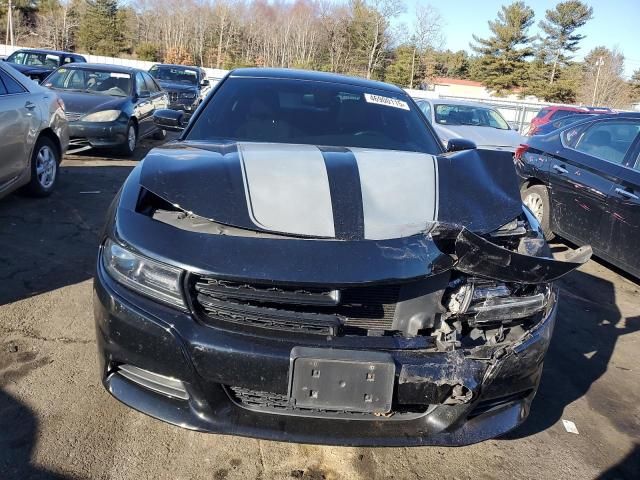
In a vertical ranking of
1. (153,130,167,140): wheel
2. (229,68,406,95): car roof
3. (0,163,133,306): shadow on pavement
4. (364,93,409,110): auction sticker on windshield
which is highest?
(229,68,406,95): car roof

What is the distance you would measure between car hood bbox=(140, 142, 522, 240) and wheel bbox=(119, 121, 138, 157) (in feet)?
21.5

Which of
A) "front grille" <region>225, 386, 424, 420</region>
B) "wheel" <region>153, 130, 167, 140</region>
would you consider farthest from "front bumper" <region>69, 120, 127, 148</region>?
"front grille" <region>225, 386, 424, 420</region>

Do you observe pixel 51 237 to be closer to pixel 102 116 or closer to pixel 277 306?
pixel 277 306

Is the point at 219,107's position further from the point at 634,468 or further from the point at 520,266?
the point at 634,468

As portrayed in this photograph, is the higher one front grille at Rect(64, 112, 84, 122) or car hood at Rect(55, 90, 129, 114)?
car hood at Rect(55, 90, 129, 114)

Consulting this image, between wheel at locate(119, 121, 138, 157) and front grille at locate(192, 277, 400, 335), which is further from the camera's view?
wheel at locate(119, 121, 138, 157)

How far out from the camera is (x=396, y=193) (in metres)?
2.29

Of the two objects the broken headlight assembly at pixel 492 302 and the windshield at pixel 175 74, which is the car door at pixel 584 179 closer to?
the broken headlight assembly at pixel 492 302

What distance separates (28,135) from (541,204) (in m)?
5.48

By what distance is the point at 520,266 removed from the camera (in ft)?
6.64

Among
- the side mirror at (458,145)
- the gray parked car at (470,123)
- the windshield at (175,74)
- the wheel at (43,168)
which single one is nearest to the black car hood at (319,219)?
the side mirror at (458,145)

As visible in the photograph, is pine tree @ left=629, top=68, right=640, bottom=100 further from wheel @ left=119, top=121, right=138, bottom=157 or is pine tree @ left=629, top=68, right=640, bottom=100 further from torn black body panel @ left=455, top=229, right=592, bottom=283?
torn black body panel @ left=455, top=229, right=592, bottom=283

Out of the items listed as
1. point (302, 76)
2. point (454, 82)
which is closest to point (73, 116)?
point (302, 76)

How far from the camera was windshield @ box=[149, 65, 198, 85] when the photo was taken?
→ 18.0 m
